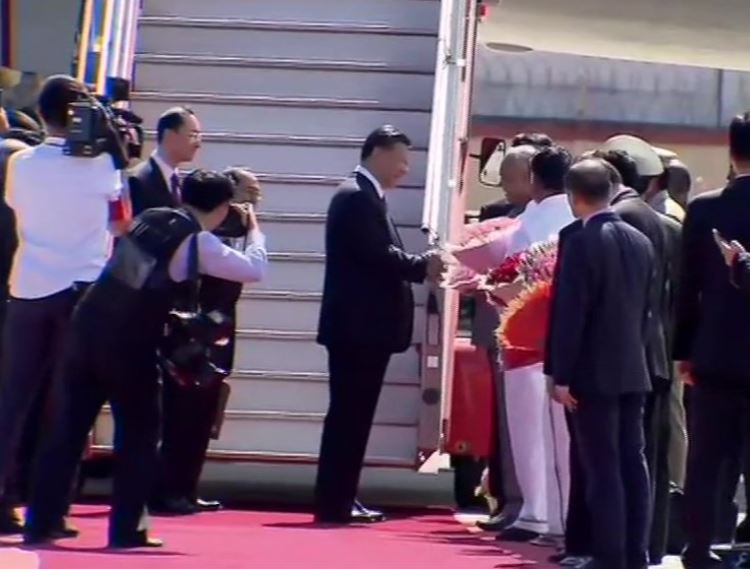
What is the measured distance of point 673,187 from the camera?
35.5 feet

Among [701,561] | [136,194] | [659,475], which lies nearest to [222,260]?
[136,194]

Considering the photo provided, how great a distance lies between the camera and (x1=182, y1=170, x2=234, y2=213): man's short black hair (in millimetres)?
8539

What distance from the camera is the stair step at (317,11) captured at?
11.6m

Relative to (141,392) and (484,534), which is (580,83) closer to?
(484,534)

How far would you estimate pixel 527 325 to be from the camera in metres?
9.02

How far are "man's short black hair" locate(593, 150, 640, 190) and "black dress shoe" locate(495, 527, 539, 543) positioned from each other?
1700 mm

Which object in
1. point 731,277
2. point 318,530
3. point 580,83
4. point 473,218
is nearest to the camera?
point 731,277

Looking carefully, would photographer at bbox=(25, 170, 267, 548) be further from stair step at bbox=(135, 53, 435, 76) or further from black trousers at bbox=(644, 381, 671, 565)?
stair step at bbox=(135, 53, 435, 76)

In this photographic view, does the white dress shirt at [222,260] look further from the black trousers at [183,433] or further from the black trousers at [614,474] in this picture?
the black trousers at [614,474]

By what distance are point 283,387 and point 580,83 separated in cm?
1714

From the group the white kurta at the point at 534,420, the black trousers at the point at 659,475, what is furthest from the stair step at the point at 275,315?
the black trousers at the point at 659,475

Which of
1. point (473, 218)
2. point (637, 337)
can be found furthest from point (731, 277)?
point (473, 218)

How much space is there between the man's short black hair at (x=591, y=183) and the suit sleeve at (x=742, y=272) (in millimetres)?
666

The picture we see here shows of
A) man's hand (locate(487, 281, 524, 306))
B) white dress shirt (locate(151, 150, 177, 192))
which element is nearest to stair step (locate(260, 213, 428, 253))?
white dress shirt (locate(151, 150, 177, 192))
